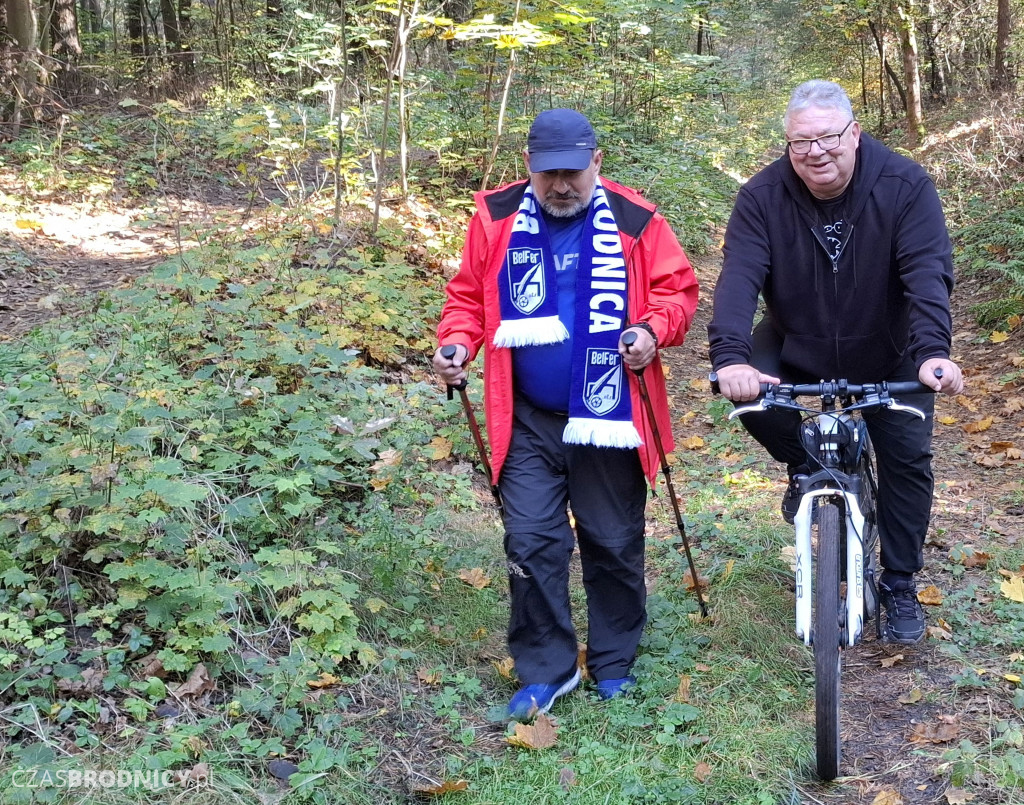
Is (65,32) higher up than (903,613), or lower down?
higher up

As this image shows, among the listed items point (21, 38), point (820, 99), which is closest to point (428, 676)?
point (820, 99)

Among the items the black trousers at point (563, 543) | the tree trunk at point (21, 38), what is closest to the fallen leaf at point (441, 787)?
the black trousers at point (563, 543)

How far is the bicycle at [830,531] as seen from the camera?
3.13 m

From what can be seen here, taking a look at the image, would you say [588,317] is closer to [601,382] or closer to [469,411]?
[601,382]

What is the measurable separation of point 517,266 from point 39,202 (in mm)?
9086

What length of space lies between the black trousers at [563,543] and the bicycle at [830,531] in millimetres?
717

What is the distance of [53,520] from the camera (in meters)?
3.93

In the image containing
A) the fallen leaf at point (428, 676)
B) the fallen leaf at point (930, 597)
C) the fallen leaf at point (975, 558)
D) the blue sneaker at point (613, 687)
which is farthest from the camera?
the fallen leaf at point (975, 558)

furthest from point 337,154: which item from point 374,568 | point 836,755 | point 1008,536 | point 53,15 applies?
point 53,15

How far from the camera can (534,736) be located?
355 centimetres

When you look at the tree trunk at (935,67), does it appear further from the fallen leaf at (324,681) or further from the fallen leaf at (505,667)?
the fallen leaf at (324,681)

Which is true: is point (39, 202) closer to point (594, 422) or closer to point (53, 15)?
point (53, 15)

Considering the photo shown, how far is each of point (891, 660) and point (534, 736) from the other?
168cm

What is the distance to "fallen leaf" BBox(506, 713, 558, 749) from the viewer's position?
3516mm
